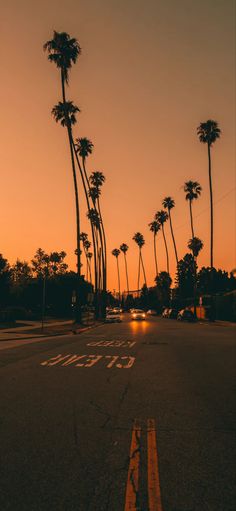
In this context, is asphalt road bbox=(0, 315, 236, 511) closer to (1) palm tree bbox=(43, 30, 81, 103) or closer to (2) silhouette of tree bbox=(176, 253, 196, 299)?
(1) palm tree bbox=(43, 30, 81, 103)

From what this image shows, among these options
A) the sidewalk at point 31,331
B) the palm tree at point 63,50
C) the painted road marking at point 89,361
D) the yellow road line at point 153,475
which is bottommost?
the yellow road line at point 153,475

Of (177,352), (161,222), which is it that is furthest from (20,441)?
(161,222)

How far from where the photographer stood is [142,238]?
145m

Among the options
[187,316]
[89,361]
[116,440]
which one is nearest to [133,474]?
[116,440]

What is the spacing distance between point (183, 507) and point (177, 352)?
14.8 metres

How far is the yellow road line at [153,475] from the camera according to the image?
4336 millimetres

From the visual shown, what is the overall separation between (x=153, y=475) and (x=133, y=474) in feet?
0.73

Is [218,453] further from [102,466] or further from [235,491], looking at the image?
[102,466]

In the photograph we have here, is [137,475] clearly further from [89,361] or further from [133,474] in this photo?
[89,361]

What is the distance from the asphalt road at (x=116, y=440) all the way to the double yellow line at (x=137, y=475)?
0.01 meters

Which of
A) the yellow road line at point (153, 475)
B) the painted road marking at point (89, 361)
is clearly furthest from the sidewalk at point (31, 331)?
the yellow road line at point (153, 475)

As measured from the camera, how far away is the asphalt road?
448cm

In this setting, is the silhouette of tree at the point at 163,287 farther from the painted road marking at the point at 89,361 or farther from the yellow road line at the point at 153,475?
the yellow road line at the point at 153,475

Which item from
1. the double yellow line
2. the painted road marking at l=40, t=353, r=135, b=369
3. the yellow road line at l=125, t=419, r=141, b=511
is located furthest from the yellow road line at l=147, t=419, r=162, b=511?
the painted road marking at l=40, t=353, r=135, b=369
